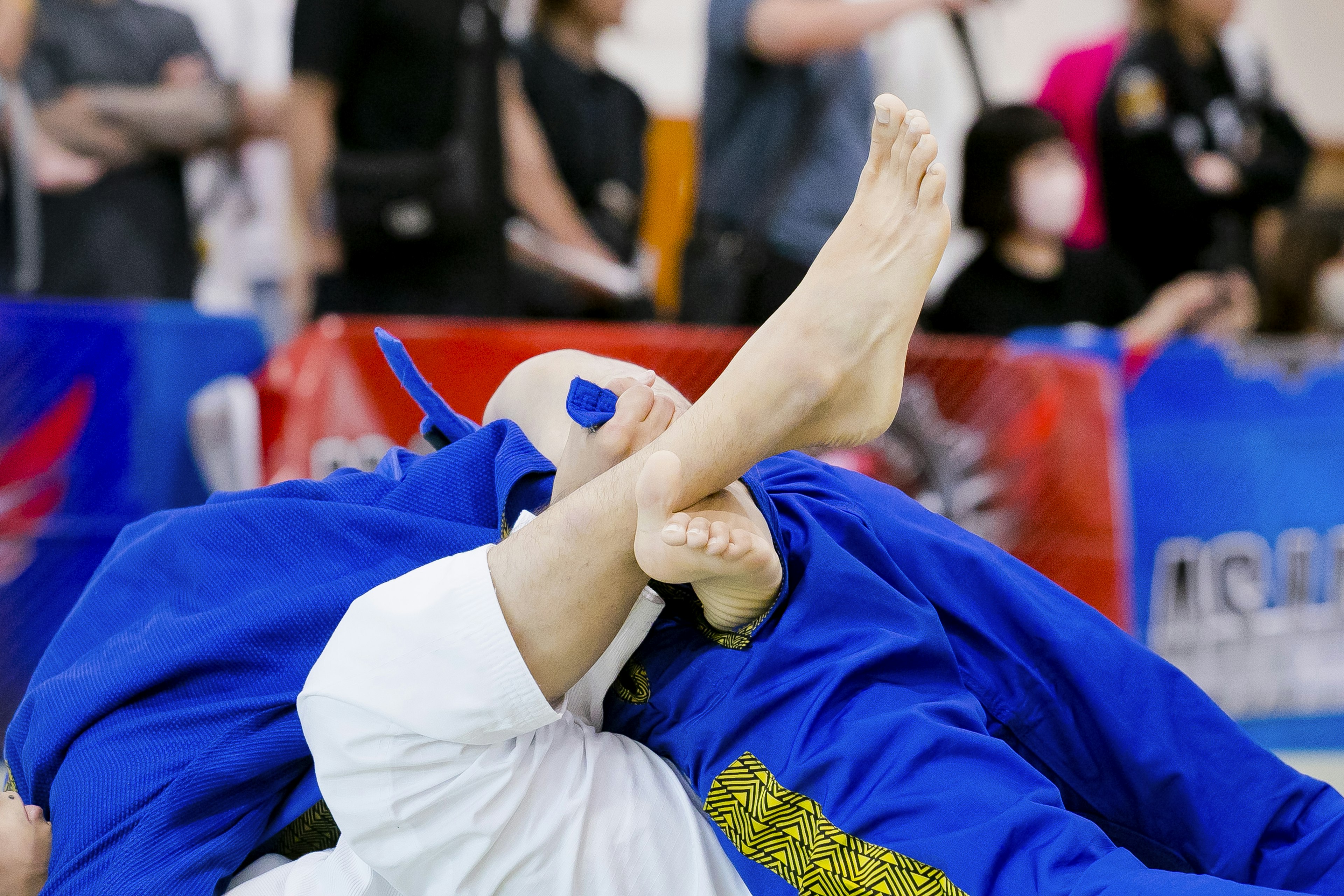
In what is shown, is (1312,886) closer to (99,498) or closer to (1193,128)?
(99,498)

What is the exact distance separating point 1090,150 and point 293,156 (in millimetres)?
2327

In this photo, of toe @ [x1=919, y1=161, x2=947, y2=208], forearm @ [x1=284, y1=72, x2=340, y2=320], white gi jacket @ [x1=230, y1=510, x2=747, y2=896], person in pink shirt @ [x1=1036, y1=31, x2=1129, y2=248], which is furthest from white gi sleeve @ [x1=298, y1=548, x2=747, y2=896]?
person in pink shirt @ [x1=1036, y1=31, x2=1129, y2=248]

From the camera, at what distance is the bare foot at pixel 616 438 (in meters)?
1.13

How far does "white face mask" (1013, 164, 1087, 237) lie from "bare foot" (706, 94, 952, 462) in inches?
75.9

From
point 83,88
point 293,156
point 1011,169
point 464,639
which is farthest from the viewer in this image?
point 1011,169

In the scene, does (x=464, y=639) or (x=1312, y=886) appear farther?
(x=1312, y=886)

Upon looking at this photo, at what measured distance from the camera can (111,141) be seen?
268 cm

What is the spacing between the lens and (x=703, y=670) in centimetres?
114

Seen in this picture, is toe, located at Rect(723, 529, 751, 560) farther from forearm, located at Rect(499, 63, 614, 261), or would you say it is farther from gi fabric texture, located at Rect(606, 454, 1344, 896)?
forearm, located at Rect(499, 63, 614, 261)

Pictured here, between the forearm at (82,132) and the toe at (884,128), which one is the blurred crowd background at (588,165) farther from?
the toe at (884,128)

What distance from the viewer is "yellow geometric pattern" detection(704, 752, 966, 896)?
3.34ft

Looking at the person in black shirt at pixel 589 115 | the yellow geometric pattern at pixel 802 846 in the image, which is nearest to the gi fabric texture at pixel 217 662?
the yellow geometric pattern at pixel 802 846

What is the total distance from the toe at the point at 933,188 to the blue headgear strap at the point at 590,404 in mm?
358

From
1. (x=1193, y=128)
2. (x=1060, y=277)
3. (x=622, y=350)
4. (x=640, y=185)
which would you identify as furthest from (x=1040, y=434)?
(x=1193, y=128)
